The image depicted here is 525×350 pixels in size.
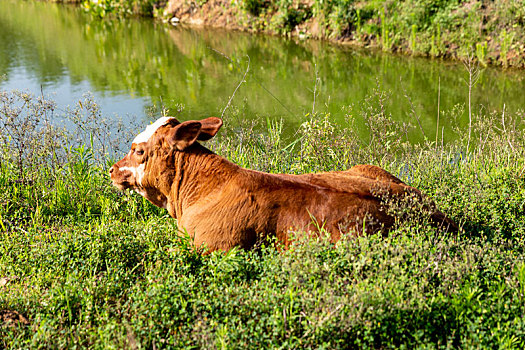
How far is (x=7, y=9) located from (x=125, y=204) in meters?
23.3

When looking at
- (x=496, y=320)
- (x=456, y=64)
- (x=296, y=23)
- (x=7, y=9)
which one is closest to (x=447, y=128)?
(x=456, y=64)

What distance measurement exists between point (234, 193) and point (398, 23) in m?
14.1

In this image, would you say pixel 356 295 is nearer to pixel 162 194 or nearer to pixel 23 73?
pixel 162 194

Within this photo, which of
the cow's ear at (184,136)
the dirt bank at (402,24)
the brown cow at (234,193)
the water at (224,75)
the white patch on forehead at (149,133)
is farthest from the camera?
the dirt bank at (402,24)

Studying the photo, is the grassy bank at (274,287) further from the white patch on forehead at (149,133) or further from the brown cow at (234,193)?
the white patch on forehead at (149,133)

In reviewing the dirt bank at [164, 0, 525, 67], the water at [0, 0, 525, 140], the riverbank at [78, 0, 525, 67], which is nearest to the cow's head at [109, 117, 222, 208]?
the water at [0, 0, 525, 140]

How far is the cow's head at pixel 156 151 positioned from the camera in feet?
15.8

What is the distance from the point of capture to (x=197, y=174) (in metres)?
4.84

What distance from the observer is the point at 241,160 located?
6.80 metres

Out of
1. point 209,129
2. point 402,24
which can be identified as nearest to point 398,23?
point 402,24

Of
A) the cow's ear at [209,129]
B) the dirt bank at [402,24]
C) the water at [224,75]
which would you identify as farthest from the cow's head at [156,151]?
the dirt bank at [402,24]

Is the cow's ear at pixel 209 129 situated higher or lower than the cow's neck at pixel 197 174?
higher

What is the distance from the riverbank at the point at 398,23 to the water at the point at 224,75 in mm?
545

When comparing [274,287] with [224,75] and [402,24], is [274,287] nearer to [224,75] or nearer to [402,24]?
[224,75]
